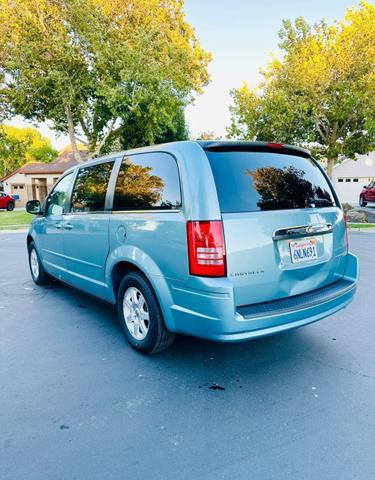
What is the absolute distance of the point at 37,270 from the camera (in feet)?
19.4

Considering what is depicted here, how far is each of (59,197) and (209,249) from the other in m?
3.13

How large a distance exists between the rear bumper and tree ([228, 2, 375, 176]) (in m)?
17.0

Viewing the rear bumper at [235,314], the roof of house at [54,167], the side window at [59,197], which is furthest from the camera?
the roof of house at [54,167]

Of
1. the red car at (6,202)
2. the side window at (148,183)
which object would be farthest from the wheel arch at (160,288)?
the red car at (6,202)

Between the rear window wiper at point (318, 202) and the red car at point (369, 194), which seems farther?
the red car at point (369, 194)

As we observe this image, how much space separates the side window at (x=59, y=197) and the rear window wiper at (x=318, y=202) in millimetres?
3015

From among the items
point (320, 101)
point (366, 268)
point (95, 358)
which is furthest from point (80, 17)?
point (95, 358)

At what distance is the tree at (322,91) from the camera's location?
17531mm

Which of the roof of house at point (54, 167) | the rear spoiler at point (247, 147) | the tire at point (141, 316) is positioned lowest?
the tire at point (141, 316)

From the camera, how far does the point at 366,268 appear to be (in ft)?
22.6

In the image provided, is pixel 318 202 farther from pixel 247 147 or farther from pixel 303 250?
pixel 247 147

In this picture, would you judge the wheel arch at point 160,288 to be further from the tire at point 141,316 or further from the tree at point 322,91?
the tree at point 322,91

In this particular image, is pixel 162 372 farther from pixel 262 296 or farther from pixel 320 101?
pixel 320 101

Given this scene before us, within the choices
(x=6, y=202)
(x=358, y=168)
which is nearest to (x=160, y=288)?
(x=6, y=202)
